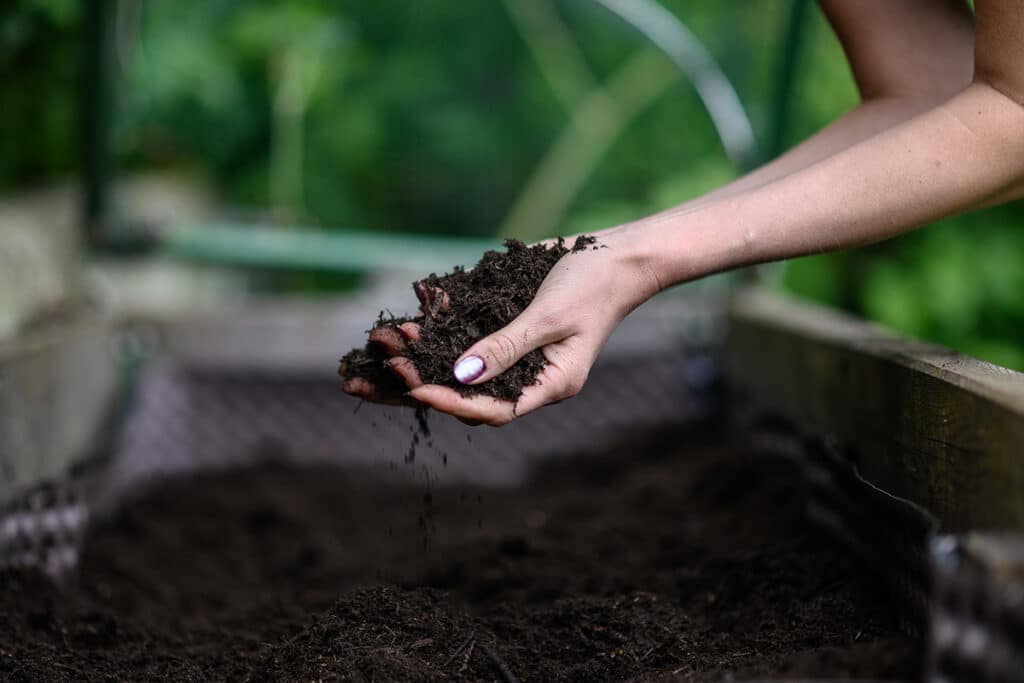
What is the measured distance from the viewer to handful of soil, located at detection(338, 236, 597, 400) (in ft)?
4.35

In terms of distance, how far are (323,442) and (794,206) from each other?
1989 mm

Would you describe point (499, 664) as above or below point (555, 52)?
below

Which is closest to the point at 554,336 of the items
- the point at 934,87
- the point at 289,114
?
the point at 934,87

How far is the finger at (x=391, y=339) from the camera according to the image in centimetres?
139

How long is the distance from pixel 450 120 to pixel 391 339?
13.7 feet

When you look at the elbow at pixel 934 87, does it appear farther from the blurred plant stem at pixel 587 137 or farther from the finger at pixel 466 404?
the blurred plant stem at pixel 587 137

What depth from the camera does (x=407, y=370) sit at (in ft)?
4.38

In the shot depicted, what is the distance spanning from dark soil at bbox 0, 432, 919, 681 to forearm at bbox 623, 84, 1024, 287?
52 centimetres

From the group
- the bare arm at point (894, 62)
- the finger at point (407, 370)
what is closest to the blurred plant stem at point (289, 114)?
the bare arm at point (894, 62)

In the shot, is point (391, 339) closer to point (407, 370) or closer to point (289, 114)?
point (407, 370)

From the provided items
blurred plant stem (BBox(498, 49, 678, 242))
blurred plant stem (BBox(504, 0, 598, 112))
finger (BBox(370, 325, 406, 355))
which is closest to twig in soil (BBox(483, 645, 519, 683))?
finger (BBox(370, 325, 406, 355))

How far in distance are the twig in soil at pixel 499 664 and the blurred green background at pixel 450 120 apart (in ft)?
6.74

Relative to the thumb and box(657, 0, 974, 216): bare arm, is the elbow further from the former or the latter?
the thumb

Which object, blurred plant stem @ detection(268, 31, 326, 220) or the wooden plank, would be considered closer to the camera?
the wooden plank
